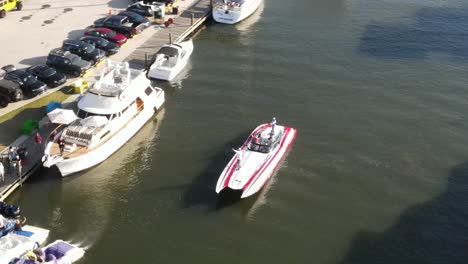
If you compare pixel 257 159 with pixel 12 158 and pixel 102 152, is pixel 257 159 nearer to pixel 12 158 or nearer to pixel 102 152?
pixel 102 152

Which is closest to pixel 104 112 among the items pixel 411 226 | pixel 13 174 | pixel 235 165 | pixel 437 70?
pixel 13 174

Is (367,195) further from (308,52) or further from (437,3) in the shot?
(437,3)

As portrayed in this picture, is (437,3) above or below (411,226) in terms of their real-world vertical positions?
above

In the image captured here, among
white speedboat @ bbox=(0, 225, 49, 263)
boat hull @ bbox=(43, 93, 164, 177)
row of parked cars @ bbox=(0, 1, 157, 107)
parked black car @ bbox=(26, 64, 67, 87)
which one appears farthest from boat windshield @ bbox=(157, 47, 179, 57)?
white speedboat @ bbox=(0, 225, 49, 263)

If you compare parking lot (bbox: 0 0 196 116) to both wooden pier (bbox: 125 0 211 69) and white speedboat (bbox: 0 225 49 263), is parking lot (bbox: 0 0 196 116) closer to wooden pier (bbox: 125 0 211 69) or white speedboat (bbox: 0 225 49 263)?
wooden pier (bbox: 125 0 211 69)

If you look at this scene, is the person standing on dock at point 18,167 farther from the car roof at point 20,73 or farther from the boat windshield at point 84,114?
the car roof at point 20,73

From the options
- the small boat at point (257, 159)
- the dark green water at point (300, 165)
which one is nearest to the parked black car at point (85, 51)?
the dark green water at point (300, 165)
